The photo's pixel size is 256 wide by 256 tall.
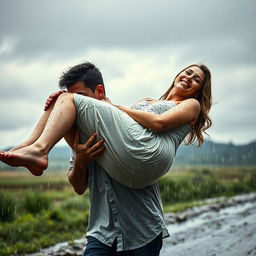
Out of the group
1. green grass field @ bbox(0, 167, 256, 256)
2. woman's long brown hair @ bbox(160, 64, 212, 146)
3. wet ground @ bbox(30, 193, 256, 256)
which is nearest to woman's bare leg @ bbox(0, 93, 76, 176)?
woman's long brown hair @ bbox(160, 64, 212, 146)

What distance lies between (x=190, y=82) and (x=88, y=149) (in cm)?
124

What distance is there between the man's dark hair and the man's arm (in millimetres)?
398

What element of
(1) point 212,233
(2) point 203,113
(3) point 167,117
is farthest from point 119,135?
(1) point 212,233

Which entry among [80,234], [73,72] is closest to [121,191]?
[73,72]

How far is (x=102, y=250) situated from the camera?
2885 mm

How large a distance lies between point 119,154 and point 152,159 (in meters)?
0.22

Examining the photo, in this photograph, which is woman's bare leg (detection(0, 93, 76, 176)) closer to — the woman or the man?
the woman

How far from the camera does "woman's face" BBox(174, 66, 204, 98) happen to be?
372cm

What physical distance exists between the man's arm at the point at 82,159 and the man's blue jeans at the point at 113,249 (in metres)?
0.42

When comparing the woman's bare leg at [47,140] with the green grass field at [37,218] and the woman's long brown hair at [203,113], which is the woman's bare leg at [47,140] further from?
the green grass field at [37,218]

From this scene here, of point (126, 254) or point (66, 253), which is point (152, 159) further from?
point (66, 253)

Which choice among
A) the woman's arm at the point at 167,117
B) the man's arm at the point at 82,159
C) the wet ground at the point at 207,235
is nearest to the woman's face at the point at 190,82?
the woman's arm at the point at 167,117

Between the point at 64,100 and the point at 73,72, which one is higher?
the point at 73,72

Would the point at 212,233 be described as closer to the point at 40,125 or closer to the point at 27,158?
the point at 40,125
